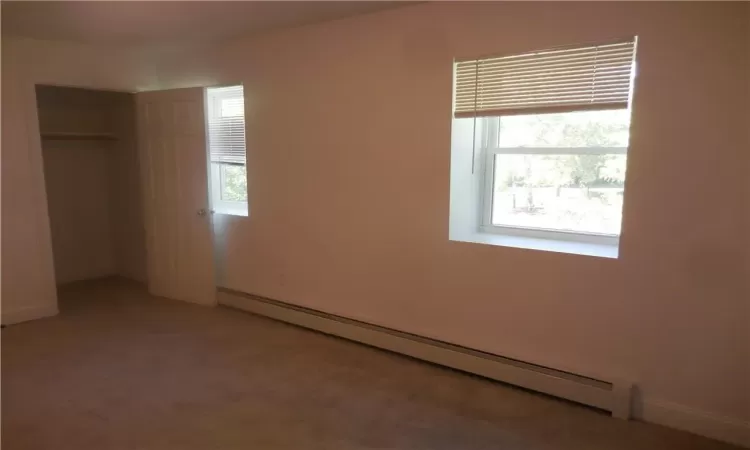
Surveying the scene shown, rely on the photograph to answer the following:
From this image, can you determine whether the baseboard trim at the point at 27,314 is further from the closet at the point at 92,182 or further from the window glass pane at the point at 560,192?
the window glass pane at the point at 560,192

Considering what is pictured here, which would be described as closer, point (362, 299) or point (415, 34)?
point (415, 34)

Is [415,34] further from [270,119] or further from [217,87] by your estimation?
[217,87]

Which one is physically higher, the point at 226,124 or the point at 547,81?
the point at 547,81

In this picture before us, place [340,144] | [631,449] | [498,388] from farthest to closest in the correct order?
[340,144] < [498,388] < [631,449]

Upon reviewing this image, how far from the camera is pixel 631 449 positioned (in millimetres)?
2393

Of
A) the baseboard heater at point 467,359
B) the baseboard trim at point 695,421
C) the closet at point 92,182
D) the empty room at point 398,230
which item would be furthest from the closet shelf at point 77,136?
the baseboard trim at point 695,421

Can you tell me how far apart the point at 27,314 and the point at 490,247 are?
3932 millimetres

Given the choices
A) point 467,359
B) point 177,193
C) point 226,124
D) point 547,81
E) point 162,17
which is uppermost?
point 162,17

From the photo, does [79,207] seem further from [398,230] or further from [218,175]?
[398,230]

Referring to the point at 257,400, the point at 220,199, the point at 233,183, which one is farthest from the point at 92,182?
the point at 257,400

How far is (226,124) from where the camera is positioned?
447 centimetres

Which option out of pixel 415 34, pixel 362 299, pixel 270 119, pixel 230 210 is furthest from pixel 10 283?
pixel 415 34

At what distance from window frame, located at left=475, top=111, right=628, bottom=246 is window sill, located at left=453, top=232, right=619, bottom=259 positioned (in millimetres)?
36

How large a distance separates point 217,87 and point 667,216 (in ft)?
11.9
